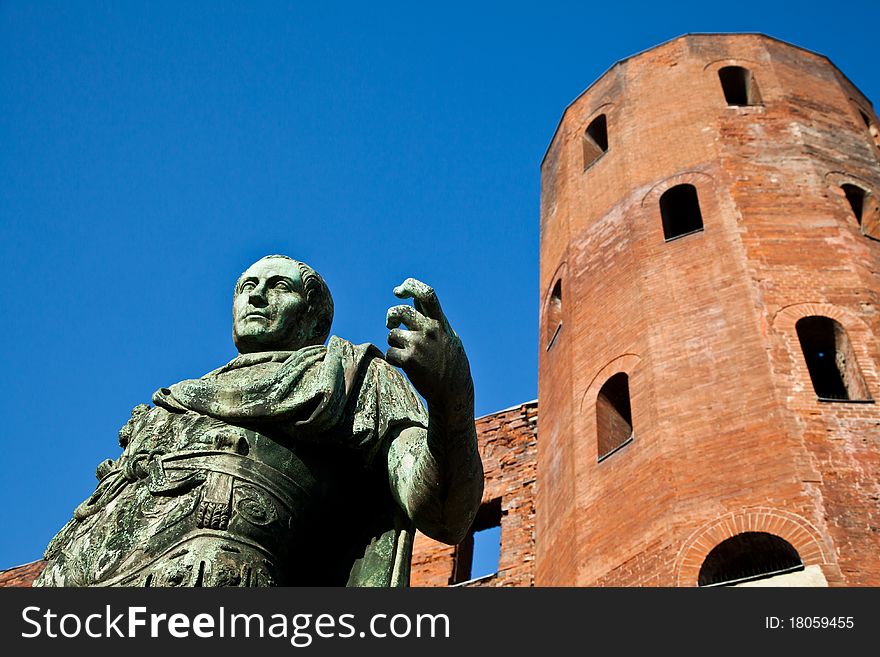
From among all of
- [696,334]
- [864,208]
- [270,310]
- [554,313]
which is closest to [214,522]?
[270,310]

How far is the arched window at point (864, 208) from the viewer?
1717 centimetres

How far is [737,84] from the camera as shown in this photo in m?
20.6

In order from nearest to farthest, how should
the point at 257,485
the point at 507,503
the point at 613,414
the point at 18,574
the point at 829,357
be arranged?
the point at 257,485
the point at 829,357
the point at 613,414
the point at 507,503
the point at 18,574

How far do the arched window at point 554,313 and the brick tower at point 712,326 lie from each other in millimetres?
36

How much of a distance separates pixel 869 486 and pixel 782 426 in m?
1.11

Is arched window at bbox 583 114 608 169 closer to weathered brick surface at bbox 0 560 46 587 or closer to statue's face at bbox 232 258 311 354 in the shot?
weathered brick surface at bbox 0 560 46 587

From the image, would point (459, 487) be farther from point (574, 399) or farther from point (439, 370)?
point (574, 399)

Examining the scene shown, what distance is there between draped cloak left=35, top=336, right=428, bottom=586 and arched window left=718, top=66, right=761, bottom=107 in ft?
58.0

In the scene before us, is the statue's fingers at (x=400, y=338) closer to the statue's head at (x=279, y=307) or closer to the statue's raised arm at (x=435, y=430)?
the statue's raised arm at (x=435, y=430)

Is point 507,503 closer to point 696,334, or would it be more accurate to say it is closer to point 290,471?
point 696,334

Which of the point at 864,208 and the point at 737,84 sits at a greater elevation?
the point at 737,84

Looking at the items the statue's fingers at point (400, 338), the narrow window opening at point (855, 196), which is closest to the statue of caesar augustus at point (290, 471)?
the statue's fingers at point (400, 338)

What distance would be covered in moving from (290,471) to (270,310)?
22.5 inches

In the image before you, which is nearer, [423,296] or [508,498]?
[423,296]
